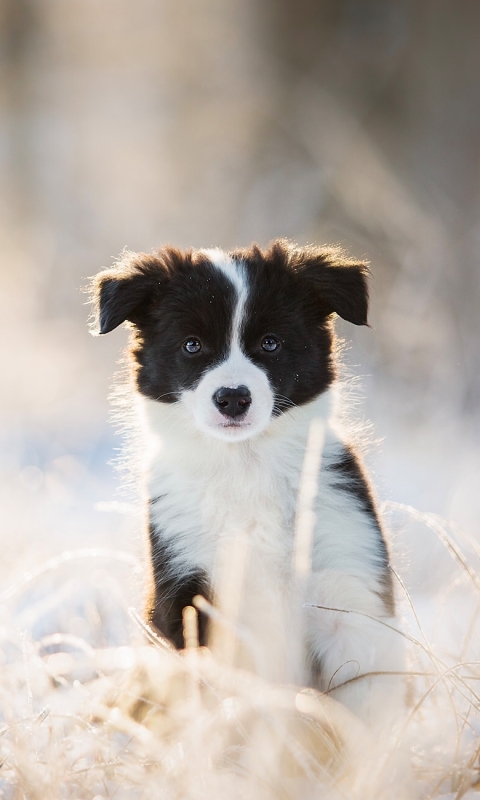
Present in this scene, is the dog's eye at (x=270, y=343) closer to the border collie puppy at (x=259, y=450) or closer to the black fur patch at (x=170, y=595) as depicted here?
the border collie puppy at (x=259, y=450)

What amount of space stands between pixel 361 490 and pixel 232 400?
2.10ft

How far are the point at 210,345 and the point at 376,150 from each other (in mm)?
7506

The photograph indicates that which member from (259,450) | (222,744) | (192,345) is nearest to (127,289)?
(192,345)

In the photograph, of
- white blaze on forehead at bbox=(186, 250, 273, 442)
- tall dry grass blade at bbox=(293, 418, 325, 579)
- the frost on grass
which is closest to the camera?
the frost on grass

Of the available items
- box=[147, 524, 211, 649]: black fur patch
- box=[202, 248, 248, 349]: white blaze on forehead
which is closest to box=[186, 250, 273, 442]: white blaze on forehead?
box=[202, 248, 248, 349]: white blaze on forehead

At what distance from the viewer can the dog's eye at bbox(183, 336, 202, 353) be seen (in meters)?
3.25

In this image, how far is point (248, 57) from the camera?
1198cm

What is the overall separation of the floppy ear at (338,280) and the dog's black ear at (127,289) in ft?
1.93

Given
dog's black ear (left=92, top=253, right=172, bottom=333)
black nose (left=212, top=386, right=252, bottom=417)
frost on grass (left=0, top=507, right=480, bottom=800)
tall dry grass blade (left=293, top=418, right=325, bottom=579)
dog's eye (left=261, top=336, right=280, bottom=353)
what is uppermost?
dog's black ear (left=92, top=253, right=172, bottom=333)

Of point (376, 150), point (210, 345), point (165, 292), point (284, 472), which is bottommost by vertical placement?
point (284, 472)

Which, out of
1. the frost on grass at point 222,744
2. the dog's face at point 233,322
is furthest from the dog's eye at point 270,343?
the frost on grass at point 222,744

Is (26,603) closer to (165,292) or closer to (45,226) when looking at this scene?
(165,292)

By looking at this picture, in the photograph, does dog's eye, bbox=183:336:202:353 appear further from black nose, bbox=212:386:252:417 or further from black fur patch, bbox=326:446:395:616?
black fur patch, bbox=326:446:395:616

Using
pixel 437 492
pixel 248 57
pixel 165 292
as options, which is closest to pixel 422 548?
pixel 437 492
